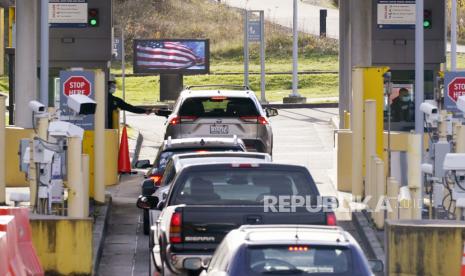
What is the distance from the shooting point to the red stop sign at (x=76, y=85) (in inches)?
884

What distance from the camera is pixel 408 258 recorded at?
15.3m

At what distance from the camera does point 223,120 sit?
972 inches

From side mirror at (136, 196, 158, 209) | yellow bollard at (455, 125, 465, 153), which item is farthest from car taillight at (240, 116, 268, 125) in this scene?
side mirror at (136, 196, 158, 209)

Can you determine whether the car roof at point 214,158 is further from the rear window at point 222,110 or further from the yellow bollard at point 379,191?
the rear window at point 222,110

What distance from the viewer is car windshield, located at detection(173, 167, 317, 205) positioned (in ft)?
47.3

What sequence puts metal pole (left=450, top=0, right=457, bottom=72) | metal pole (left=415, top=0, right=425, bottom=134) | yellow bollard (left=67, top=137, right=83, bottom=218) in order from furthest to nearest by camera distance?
metal pole (left=450, top=0, right=457, bottom=72) < metal pole (left=415, top=0, right=425, bottom=134) < yellow bollard (left=67, top=137, right=83, bottom=218)

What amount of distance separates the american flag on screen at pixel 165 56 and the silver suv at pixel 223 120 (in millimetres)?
20368

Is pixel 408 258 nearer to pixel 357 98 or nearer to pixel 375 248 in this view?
pixel 375 248

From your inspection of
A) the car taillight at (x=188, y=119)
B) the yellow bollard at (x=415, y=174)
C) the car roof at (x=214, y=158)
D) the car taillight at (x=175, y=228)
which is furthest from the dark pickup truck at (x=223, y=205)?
the car taillight at (x=188, y=119)

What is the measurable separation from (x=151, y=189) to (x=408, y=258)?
3.54 metres

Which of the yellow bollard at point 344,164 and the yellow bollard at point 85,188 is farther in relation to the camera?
the yellow bollard at point 344,164

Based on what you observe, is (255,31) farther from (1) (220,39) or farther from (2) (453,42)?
(1) (220,39)

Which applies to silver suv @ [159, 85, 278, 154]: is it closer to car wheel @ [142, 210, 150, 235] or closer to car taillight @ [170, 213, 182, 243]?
car wheel @ [142, 210, 150, 235]

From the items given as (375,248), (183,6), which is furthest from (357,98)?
(183,6)
